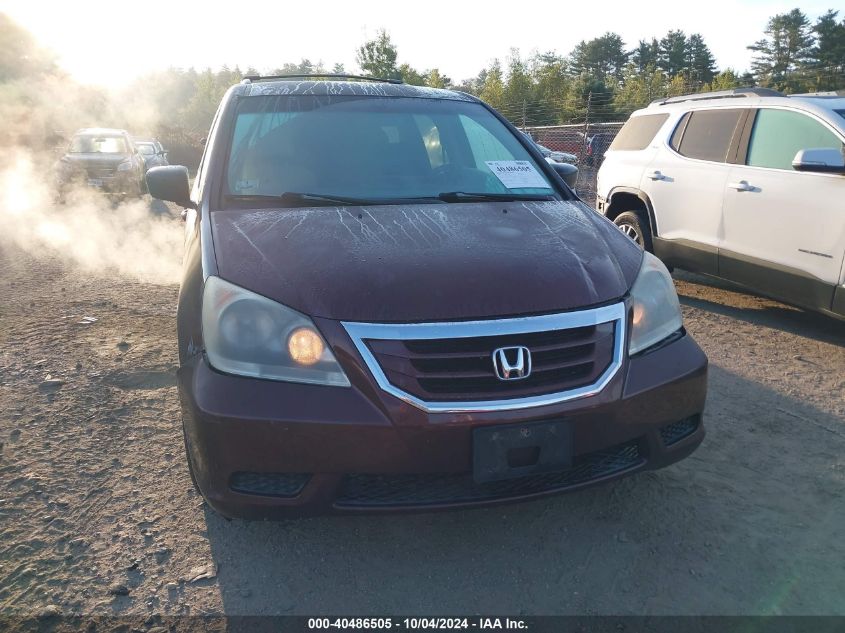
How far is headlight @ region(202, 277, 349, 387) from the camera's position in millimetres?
2004

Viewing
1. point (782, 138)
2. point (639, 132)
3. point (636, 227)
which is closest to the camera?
point (782, 138)

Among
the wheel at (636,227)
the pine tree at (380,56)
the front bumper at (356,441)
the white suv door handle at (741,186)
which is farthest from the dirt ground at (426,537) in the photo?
the pine tree at (380,56)

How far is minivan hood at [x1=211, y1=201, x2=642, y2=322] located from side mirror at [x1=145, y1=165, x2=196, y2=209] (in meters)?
0.67

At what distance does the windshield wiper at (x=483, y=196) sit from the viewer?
2.97 m

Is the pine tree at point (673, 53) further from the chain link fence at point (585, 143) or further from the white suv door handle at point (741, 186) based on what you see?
the white suv door handle at point (741, 186)

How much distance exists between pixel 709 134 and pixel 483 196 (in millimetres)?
3440

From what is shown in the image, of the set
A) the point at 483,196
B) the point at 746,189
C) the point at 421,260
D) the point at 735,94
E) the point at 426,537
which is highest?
the point at 735,94

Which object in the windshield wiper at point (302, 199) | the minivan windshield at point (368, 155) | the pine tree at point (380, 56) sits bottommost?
the windshield wiper at point (302, 199)

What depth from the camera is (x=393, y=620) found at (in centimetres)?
208

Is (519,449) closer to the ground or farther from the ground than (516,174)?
closer to the ground

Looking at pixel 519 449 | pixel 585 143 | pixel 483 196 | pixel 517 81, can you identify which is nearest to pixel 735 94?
pixel 483 196

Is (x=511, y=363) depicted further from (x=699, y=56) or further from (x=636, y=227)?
(x=699, y=56)

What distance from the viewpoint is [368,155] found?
3123 mm

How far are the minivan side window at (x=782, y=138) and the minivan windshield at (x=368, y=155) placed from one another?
2.42 meters
